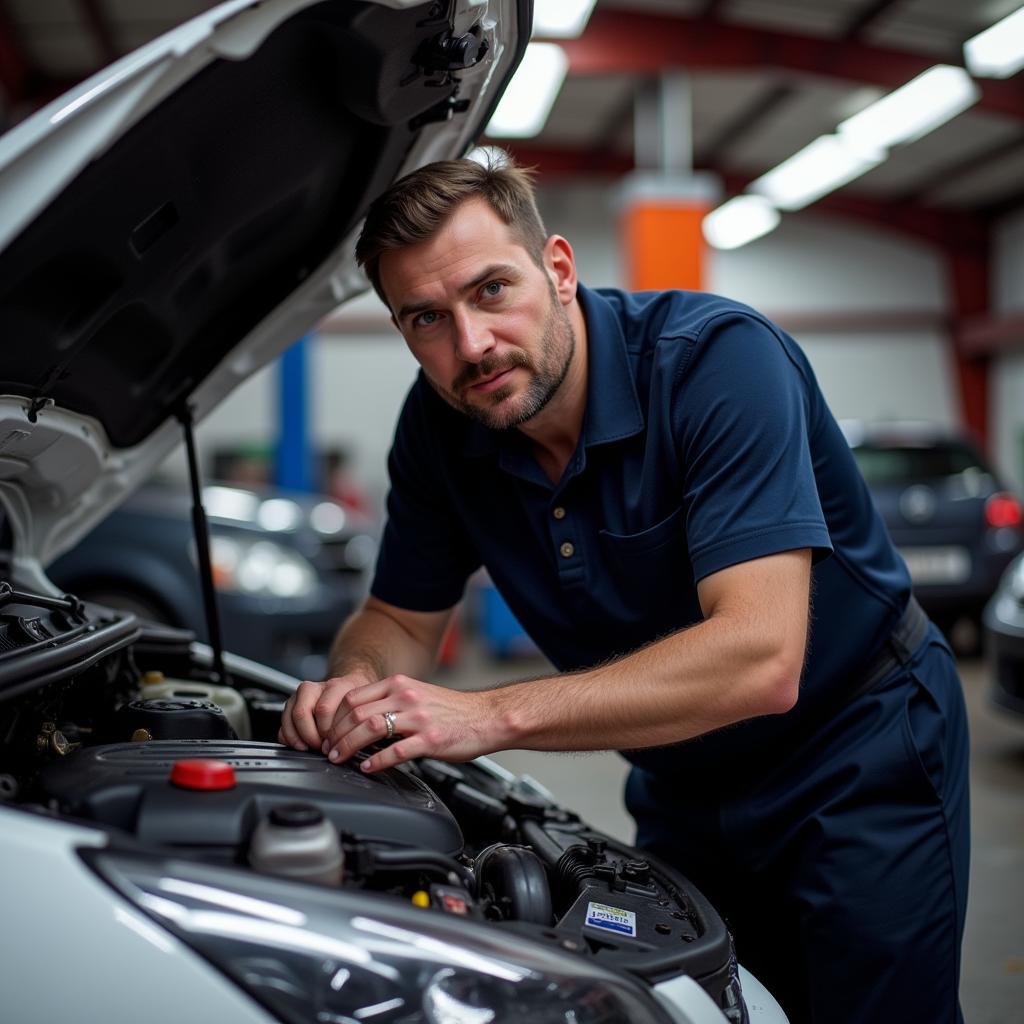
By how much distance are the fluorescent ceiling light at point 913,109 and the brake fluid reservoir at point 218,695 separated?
8147mm

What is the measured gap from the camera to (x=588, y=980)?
0.94 meters

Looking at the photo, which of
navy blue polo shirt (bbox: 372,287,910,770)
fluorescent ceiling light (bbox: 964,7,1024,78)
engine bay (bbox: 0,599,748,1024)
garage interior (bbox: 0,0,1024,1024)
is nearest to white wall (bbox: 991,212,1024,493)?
garage interior (bbox: 0,0,1024,1024)

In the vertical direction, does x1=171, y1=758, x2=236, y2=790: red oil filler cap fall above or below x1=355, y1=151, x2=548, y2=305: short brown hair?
below

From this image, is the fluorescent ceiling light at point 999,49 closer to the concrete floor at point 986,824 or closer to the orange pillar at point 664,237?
the orange pillar at point 664,237

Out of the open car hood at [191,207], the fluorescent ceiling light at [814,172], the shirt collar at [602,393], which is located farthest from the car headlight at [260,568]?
the fluorescent ceiling light at [814,172]

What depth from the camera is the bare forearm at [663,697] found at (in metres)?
1.21

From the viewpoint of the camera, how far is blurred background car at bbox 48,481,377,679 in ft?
14.9

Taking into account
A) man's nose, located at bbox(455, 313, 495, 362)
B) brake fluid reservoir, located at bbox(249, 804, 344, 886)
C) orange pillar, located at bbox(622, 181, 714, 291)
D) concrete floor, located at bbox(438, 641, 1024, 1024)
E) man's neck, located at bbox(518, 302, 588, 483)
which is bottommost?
concrete floor, located at bbox(438, 641, 1024, 1024)

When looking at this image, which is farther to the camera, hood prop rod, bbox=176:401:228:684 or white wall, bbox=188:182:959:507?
white wall, bbox=188:182:959:507

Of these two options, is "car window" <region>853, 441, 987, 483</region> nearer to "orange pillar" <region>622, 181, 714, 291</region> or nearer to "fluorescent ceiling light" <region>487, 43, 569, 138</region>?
"orange pillar" <region>622, 181, 714, 291</region>

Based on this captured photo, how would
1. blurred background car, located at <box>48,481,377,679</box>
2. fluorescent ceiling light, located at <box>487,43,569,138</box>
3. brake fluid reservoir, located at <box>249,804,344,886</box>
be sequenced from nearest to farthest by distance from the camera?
brake fluid reservoir, located at <box>249,804,344,886</box> → blurred background car, located at <box>48,481,377,679</box> → fluorescent ceiling light, located at <box>487,43,569,138</box>

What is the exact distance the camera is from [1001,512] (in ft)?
20.2

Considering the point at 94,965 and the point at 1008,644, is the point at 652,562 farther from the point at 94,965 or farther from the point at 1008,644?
the point at 1008,644

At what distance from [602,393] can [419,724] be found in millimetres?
545
